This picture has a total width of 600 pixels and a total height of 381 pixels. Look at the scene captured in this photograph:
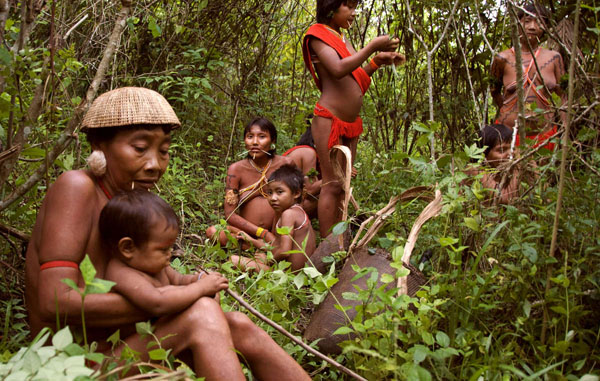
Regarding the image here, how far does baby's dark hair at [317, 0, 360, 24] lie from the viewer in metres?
3.79

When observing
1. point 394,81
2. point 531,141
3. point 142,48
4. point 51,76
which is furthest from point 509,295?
point 142,48

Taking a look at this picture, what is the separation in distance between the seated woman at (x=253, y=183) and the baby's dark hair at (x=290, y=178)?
410mm

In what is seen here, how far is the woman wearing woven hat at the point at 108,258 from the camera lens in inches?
70.6

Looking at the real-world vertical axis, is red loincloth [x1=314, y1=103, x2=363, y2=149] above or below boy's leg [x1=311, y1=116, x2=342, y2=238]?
above

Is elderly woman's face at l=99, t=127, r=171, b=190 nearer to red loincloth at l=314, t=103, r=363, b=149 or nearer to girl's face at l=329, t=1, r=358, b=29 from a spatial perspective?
red loincloth at l=314, t=103, r=363, b=149

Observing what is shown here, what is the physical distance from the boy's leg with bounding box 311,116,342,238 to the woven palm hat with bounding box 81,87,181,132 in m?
1.90

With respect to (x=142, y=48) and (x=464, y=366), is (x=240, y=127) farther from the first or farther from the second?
(x=464, y=366)

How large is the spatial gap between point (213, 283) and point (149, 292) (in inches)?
9.1

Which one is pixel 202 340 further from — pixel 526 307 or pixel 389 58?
pixel 389 58

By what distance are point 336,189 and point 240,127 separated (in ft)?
8.74

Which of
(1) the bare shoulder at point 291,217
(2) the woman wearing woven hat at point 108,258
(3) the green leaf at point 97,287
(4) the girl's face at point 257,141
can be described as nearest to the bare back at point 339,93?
(1) the bare shoulder at point 291,217

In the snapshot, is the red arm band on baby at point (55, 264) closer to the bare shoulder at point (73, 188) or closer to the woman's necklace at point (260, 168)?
the bare shoulder at point (73, 188)

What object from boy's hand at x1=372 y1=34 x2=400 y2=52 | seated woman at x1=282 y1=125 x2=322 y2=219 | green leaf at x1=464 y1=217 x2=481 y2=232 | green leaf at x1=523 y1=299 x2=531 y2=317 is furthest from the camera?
seated woman at x1=282 y1=125 x2=322 y2=219

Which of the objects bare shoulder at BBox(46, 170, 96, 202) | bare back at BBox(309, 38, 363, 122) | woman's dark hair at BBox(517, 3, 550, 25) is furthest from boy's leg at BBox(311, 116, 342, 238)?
bare shoulder at BBox(46, 170, 96, 202)
